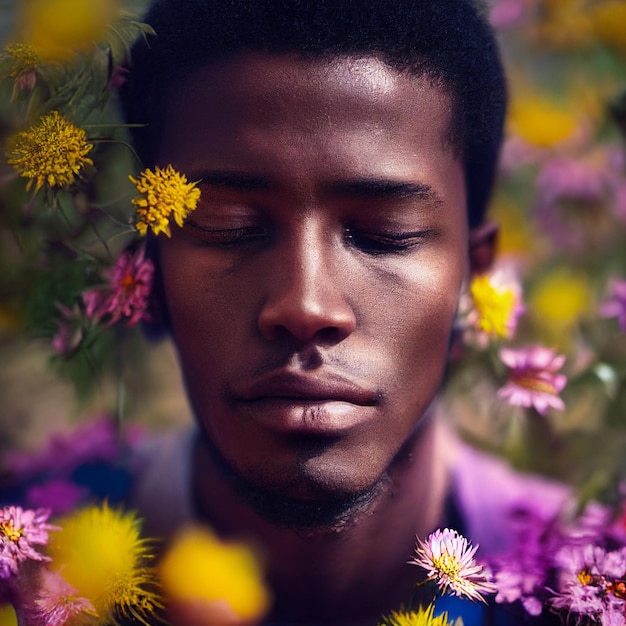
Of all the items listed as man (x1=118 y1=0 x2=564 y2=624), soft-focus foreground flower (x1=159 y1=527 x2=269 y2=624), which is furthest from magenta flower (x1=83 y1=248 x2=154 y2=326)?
soft-focus foreground flower (x1=159 y1=527 x2=269 y2=624)

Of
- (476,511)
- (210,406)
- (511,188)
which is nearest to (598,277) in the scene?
(511,188)

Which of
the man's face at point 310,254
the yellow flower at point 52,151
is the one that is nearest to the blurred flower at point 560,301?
the man's face at point 310,254

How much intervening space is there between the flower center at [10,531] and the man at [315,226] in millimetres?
300

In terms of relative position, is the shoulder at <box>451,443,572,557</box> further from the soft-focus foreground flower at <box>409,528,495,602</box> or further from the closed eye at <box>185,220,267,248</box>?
the closed eye at <box>185,220,267,248</box>

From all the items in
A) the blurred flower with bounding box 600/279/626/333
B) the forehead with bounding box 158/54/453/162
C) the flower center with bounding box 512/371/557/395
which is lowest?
the flower center with bounding box 512/371/557/395

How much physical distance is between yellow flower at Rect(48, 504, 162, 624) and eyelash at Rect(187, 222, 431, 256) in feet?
1.56

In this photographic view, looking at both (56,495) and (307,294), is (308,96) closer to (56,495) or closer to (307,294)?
(307,294)

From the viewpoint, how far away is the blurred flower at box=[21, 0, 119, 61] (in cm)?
110

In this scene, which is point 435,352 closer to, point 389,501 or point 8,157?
point 389,501

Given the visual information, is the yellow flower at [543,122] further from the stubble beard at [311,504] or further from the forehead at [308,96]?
the stubble beard at [311,504]

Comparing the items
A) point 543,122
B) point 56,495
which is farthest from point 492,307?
point 56,495

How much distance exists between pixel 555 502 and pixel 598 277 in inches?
23.2

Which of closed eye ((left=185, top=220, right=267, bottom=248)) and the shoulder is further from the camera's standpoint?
the shoulder

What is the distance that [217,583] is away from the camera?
4.00 ft
